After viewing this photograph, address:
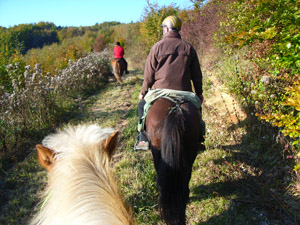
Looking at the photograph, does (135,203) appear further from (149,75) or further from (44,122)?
(44,122)

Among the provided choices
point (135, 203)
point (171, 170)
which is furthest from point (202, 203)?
point (171, 170)

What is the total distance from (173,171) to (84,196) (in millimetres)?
1053

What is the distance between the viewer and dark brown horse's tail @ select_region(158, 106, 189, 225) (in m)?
1.97

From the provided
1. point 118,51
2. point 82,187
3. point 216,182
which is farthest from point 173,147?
point 118,51

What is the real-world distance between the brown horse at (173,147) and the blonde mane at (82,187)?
77cm

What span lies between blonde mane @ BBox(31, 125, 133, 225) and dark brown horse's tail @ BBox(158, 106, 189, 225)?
2.48 feet

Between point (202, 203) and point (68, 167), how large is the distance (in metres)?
2.23

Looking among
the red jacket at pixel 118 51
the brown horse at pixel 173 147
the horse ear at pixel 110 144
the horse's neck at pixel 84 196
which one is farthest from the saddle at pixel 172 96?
the red jacket at pixel 118 51

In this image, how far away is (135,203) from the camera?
2959mm

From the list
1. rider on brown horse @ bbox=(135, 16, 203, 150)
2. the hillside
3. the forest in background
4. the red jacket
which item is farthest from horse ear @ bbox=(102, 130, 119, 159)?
the red jacket

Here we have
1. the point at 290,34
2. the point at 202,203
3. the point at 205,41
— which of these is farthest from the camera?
the point at 205,41

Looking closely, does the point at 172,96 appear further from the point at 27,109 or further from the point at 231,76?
the point at 27,109

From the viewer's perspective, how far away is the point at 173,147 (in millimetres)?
1956

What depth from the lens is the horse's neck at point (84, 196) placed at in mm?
1028
